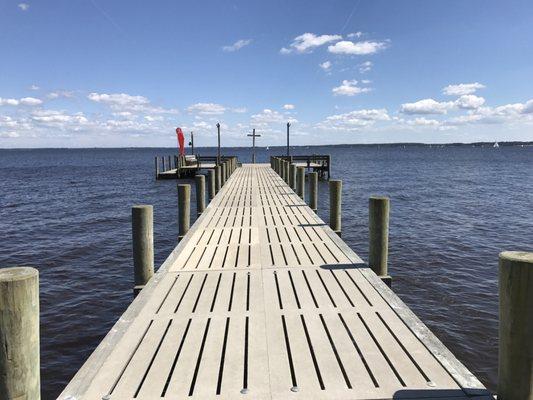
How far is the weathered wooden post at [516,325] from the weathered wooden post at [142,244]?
443cm

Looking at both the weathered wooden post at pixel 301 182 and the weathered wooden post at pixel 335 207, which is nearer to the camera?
the weathered wooden post at pixel 335 207

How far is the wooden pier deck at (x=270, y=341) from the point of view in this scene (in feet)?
10.7

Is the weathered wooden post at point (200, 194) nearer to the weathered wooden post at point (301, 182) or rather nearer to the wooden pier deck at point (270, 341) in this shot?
the weathered wooden post at point (301, 182)

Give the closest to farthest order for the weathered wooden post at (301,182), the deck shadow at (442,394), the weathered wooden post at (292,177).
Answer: the deck shadow at (442,394)
the weathered wooden post at (301,182)
the weathered wooden post at (292,177)

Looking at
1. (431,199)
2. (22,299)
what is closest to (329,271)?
(22,299)

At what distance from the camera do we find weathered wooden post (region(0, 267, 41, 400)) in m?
2.95

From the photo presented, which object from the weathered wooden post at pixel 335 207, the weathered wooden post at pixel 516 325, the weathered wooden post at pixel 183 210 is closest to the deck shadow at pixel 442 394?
the weathered wooden post at pixel 516 325

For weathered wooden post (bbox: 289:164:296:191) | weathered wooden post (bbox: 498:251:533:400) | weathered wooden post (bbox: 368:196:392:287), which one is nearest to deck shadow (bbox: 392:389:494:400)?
weathered wooden post (bbox: 498:251:533:400)

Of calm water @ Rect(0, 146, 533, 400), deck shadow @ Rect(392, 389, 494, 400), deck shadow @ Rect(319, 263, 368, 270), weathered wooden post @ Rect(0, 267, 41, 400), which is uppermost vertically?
weathered wooden post @ Rect(0, 267, 41, 400)

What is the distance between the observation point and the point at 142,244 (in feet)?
19.5

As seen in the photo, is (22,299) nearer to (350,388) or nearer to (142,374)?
(142,374)

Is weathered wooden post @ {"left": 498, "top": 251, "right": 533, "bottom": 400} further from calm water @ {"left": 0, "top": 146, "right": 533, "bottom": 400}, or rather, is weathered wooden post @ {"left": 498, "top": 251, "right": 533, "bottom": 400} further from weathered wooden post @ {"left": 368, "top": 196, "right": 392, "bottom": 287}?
calm water @ {"left": 0, "top": 146, "right": 533, "bottom": 400}

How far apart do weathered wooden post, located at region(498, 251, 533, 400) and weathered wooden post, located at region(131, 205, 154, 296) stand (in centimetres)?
443

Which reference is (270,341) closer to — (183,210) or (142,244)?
(142,244)
